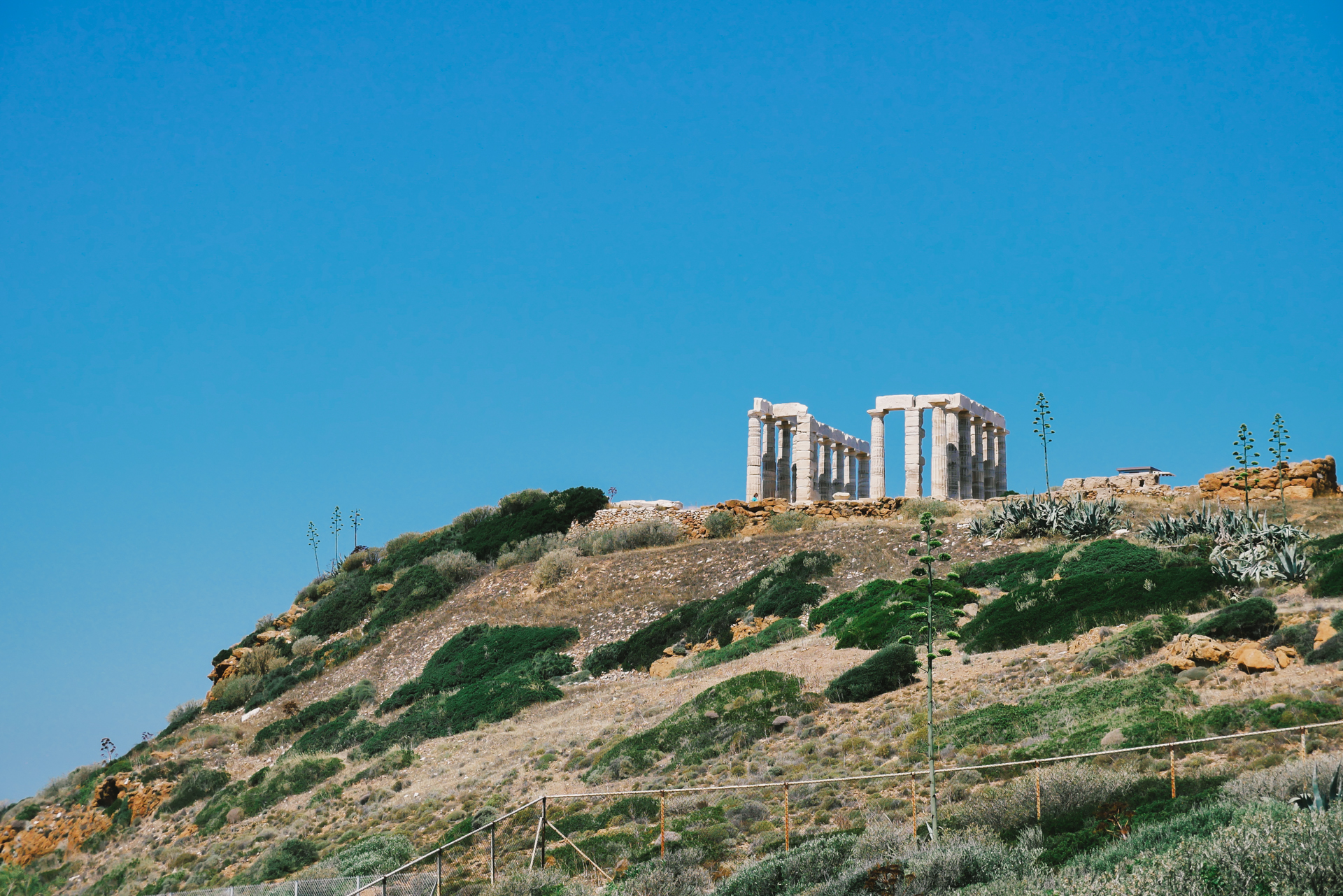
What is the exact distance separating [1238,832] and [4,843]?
38.5 m

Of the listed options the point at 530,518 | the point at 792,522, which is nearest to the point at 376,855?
→ the point at 792,522

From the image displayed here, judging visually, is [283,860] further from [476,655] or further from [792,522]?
[792,522]

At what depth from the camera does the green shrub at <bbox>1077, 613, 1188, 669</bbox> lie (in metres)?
20.7

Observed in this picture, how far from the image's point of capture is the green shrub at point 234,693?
43.0 m

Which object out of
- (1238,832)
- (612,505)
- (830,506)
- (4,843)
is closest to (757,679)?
(1238,832)

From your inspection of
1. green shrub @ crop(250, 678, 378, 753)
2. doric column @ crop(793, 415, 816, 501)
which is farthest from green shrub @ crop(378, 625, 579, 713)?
doric column @ crop(793, 415, 816, 501)

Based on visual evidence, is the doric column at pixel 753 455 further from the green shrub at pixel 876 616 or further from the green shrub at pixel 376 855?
the green shrub at pixel 376 855

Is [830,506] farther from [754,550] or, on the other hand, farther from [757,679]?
[757,679]

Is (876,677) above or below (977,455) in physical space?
below

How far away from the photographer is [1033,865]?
1113 centimetres

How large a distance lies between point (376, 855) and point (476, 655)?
1717 centimetres

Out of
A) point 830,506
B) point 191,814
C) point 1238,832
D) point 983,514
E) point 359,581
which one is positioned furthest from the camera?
point 359,581

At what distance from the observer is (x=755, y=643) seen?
30797mm

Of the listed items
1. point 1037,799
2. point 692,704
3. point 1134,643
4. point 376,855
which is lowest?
point 376,855
